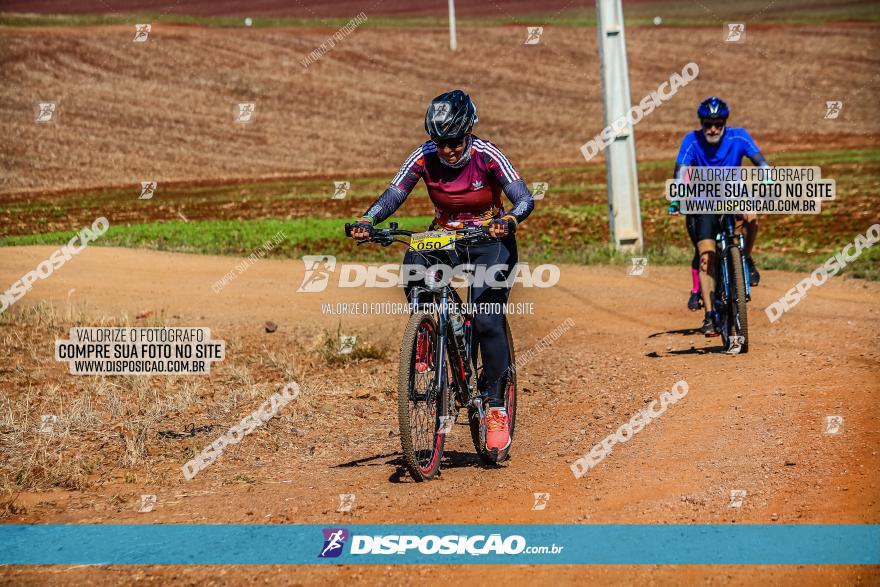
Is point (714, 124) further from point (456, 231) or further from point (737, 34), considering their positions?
point (737, 34)

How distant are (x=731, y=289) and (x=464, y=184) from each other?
4279 millimetres

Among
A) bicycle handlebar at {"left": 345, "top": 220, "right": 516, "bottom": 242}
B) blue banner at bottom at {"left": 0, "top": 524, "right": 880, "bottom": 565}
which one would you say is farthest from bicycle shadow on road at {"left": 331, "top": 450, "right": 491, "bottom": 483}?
bicycle handlebar at {"left": 345, "top": 220, "right": 516, "bottom": 242}

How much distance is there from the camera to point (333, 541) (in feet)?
20.5

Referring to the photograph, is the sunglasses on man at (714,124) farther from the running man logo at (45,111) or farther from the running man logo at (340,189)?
the running man logo at (45,111)

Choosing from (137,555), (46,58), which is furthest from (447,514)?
(46,58)

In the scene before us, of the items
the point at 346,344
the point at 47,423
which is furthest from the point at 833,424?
the point at 47,423

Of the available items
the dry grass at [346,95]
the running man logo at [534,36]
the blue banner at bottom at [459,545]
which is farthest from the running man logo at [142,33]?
the blue banner at bottom at [459,545]

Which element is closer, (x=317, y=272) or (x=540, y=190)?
(x=317, y=272)

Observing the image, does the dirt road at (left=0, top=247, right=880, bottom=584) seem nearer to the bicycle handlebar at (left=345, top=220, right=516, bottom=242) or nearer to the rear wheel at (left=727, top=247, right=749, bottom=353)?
the rear wheel at (left=727, top=247, right=749, bottom=353)

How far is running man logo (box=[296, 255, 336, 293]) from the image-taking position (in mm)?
16031

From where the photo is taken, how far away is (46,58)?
47625mm

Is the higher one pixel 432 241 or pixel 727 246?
pixel 432 241

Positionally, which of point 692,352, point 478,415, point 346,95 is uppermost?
point 346,95

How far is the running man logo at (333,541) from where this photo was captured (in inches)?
240
